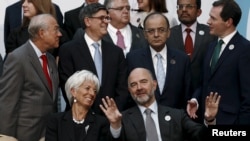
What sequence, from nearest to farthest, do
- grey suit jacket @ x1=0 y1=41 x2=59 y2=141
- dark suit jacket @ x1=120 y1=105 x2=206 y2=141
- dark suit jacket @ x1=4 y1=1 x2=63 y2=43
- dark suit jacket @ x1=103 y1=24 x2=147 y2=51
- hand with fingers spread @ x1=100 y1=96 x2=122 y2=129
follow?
hand with fingers spread @ x1=100 y1=96 x2=122 y2=129, dark suit jacket @ x1=120 y1=105 x2=206 y2=141, grey suit jacket @ x1=0 y1=41 x2=59 y2=141, dark suit jacket @ x1=103 y1=24 x2=147 y2=51, dark suit jacket @ x1=4 y1=1 x2=63 y2=43

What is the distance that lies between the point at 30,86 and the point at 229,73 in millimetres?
1657

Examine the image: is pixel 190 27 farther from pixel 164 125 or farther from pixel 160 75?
pixel 164 125

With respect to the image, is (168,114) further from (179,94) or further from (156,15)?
(156,15)

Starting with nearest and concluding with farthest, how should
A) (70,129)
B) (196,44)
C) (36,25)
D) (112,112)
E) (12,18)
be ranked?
(112,112) < (70,129) < (36,25) < (196,44) < (12,18)

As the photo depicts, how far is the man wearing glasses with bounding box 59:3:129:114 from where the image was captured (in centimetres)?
740

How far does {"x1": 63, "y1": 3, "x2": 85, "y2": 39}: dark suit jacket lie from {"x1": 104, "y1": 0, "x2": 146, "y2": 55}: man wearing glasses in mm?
414

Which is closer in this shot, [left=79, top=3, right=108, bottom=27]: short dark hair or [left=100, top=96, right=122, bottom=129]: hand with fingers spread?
[left=100, top=96, right=122, bottom=129]: hand with fingers spread

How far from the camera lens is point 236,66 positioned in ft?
24.1

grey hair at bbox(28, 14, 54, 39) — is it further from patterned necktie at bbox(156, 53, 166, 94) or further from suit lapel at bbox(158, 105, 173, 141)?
suit lapel at bbox(158, 105, 173, 141)

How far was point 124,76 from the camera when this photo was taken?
7.49 m

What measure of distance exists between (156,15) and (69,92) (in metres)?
1.13

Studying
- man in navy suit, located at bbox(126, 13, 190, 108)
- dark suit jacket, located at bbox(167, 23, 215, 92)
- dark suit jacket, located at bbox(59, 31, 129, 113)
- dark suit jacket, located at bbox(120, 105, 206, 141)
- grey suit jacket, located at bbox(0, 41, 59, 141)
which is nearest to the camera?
dark suit jacket, located at bbox(120, 105, 206, 141)

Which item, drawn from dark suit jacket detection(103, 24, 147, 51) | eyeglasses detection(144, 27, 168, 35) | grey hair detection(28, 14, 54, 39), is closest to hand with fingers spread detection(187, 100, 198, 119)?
eyeglasses detection(144, 27, 168, 35)

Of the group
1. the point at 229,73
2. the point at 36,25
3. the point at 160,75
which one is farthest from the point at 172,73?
the point at 36,25
